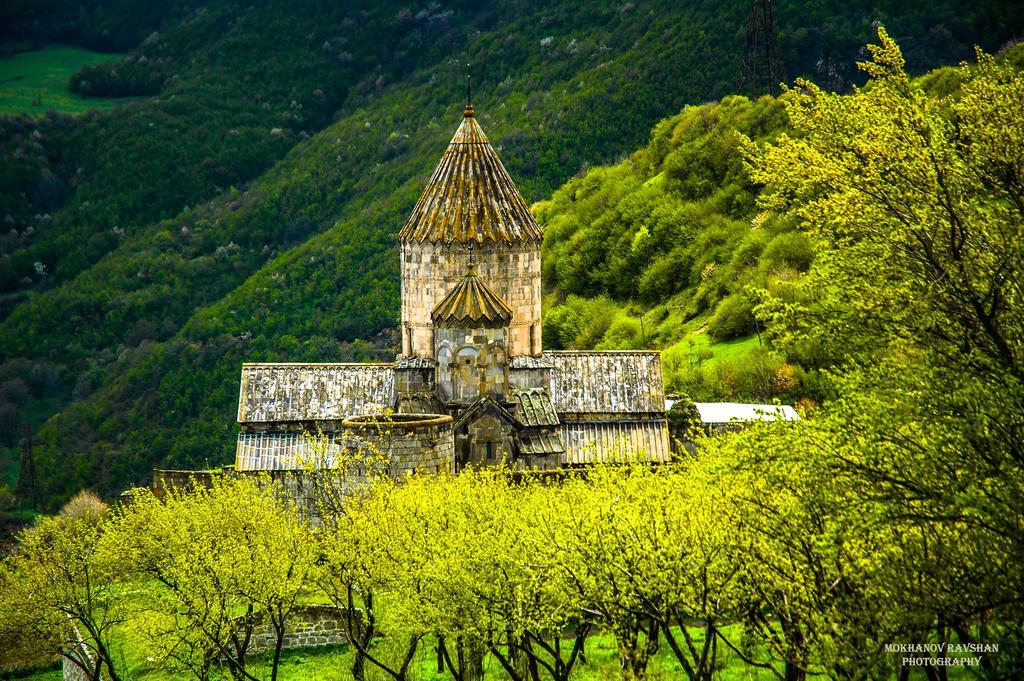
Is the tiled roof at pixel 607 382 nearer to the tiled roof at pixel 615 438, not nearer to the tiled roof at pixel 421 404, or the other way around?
the tiled roof at pixel 615 438

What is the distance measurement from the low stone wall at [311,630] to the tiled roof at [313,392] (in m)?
6.38

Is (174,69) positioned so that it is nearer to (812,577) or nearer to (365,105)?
(365,105)

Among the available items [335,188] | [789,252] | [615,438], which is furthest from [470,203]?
[335,188]

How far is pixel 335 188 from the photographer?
→ 69750 millimetres

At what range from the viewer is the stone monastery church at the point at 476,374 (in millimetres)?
29469

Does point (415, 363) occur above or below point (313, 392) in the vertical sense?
above

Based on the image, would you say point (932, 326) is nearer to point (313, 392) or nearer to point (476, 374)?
point (476, 374)

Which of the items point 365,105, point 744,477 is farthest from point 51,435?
point 744,477

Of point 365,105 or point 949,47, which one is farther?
point 365,105

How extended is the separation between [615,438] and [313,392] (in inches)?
290

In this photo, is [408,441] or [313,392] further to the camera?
[313,392]

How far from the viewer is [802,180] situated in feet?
55.1

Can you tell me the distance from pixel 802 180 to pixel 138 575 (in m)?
15.3

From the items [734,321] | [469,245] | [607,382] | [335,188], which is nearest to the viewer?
[469,245]
